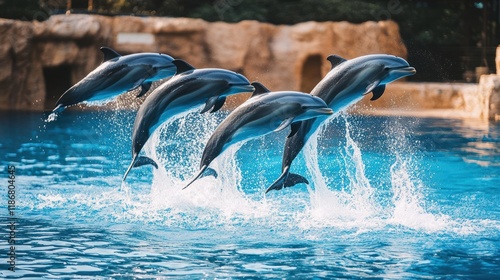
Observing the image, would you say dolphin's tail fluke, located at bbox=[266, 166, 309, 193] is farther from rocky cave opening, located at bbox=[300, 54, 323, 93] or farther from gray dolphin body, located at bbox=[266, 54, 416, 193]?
rocky cave opening, located at bbox=[300, 54, 323, 93]

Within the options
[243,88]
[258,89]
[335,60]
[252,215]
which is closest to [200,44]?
[252,215]

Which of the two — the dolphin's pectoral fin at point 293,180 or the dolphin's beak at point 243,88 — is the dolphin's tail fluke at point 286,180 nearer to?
the dolphin's pectoral fin at point 293,180

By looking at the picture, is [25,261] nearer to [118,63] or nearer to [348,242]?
[118,63]

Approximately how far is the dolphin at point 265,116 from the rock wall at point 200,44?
13354 mm

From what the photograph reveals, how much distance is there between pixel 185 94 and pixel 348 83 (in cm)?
132

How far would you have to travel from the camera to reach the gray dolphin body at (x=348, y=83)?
293 inches

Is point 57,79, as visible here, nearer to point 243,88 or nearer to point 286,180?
point 286,180

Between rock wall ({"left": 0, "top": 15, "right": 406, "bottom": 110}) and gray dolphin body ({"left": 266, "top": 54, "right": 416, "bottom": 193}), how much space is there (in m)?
13.2

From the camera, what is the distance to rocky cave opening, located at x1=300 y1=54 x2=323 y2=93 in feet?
73.5

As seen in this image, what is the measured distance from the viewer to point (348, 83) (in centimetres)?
752

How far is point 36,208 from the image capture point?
358 inches

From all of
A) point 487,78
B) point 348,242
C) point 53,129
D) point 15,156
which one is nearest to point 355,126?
point 487,78

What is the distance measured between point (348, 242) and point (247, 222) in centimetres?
117

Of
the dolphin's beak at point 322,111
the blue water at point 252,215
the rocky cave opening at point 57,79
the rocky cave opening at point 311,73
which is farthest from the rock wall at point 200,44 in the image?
the dolphin's beak at point 322,111
